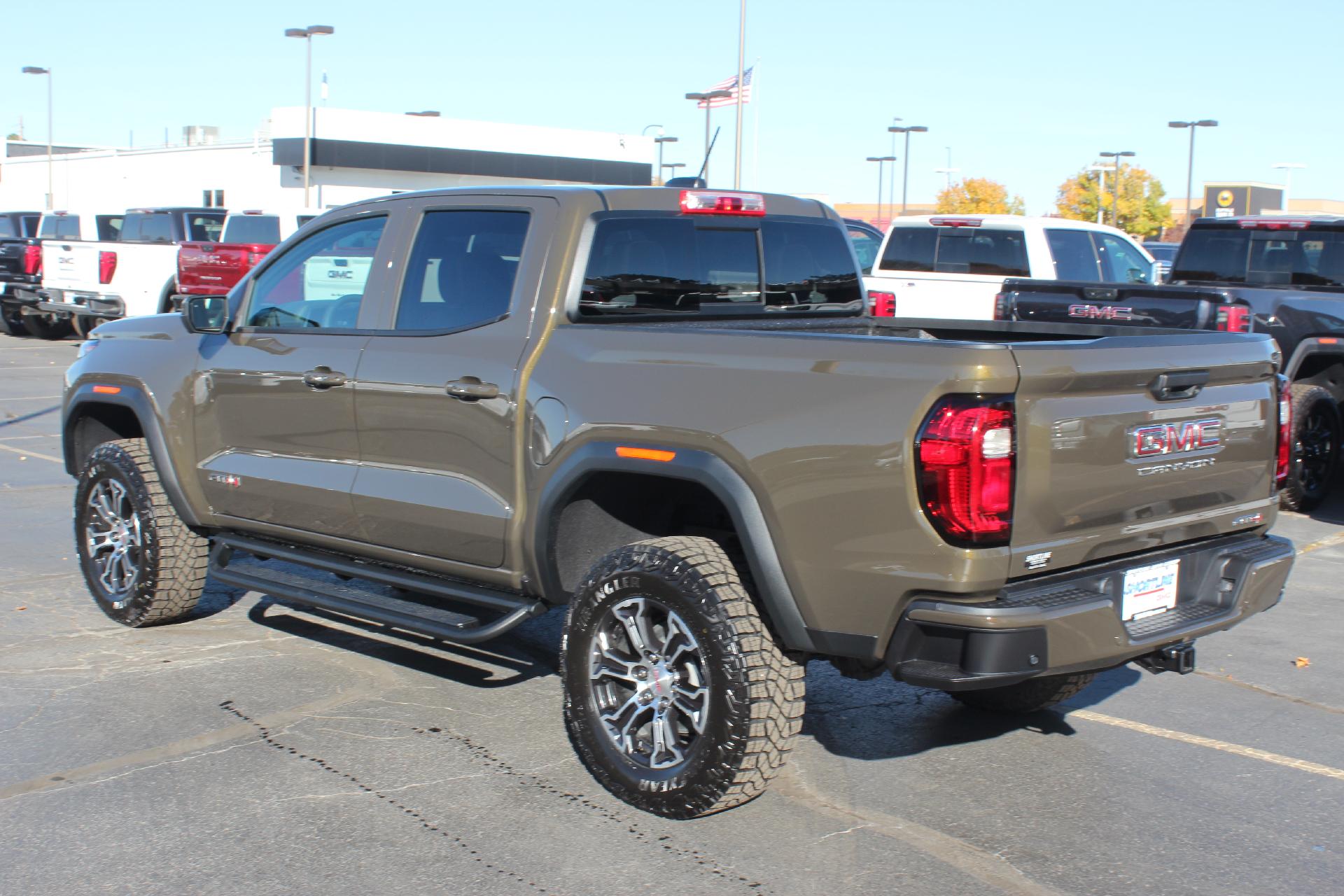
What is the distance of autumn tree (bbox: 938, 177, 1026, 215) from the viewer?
83.2 meters

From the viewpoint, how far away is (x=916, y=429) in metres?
3.60

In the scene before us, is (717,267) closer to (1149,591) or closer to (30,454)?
(1149,591)

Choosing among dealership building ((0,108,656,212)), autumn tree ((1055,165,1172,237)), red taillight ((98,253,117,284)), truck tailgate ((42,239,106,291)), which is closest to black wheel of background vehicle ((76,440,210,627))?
red taillight ((98,253,117,284))

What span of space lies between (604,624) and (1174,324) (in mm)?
6059

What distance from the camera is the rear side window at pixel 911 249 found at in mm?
14047

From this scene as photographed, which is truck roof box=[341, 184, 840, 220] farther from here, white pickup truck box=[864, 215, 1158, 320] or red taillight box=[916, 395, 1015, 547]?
white pickup truck box=[864, 215, 1158, 320]

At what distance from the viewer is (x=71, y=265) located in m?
20.2

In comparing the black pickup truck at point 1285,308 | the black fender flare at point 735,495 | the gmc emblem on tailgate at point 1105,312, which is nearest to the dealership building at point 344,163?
the black pickup truck at point 1285,308

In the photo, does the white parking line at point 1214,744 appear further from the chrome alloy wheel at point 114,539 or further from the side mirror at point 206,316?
the chrome alloy wheel at point 114,539

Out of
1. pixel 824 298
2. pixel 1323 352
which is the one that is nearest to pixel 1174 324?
pixel 1323 352

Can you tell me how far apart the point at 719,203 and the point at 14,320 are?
73.6 feet

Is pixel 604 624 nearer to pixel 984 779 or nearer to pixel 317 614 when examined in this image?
pixel 984 779

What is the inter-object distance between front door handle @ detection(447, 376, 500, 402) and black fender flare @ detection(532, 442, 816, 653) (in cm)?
43

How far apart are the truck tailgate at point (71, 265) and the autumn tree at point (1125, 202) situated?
223ft
